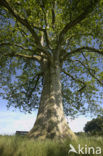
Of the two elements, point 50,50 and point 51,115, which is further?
point 50,50

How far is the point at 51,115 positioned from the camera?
6547mm

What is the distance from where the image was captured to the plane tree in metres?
6.27

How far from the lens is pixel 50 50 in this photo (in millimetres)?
9281

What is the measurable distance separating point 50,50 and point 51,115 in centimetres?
484

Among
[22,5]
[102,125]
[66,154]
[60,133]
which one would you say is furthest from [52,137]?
[102,125]

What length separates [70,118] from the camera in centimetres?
1448

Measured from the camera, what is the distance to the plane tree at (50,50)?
6.27 meters

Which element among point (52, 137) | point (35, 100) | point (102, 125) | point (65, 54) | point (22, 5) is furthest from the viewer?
point (35, 100)

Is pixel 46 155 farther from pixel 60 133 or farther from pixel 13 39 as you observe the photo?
pixel 13 39

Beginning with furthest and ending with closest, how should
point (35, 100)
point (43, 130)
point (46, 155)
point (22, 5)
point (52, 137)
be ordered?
1. point (35, 100)
2. point (22, 5)
3. point (43, 130)
4. point (52, 137)
5. point (46, 155)

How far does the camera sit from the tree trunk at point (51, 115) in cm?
600

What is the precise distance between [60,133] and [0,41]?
7.63m

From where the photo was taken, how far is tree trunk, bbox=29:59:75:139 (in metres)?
6.00

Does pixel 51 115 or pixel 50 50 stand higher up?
pixel 50 50
